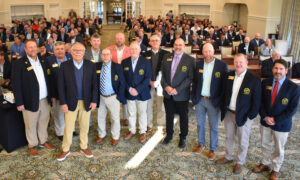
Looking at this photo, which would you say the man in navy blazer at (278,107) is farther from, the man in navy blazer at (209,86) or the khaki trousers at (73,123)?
the khaki trousers at (73,123)

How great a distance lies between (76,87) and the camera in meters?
3.76

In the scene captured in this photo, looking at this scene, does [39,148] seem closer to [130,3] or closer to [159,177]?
[159,177]

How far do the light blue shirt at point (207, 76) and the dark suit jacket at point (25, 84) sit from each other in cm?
248

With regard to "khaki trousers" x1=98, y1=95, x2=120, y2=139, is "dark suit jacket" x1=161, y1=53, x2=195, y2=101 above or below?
above

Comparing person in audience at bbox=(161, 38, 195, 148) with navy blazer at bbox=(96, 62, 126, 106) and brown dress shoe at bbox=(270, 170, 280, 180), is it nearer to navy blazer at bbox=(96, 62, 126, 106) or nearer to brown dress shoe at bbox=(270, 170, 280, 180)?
navy blazer at bbox=(96, 62, 126, 106)

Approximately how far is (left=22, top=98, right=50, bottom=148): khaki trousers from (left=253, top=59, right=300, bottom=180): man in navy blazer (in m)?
3.23

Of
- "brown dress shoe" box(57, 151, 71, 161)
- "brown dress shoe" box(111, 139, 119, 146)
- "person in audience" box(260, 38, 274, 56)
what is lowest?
"brown dress shoe" box(57, 151, 71, 161)

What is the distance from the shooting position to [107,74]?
13.6ft

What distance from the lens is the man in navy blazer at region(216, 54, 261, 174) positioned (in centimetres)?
339

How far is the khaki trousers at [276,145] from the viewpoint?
3.42 m

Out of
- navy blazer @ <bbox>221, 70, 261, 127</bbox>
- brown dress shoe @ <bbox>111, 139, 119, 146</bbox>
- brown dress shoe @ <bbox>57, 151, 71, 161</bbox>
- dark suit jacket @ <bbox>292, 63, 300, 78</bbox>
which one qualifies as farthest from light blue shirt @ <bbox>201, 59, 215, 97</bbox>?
dark suit jacket @ <bbox>292, 63, 300, 78</bbox>

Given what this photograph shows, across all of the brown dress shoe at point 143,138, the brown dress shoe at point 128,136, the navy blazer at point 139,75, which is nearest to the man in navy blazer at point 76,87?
the navy blazer at point 139,75

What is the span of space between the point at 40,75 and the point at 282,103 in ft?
11.2

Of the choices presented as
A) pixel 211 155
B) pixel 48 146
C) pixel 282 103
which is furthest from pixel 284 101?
pixel 48 146
